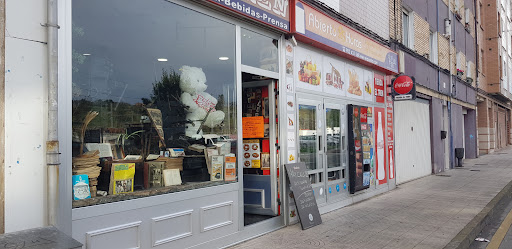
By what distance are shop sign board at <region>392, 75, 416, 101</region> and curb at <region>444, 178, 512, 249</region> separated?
3303mm

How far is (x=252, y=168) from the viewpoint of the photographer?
7.17 metres

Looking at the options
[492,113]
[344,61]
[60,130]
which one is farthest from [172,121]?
[492,113]

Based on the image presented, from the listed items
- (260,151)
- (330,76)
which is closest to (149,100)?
(260,151)

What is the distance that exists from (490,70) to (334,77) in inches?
1003

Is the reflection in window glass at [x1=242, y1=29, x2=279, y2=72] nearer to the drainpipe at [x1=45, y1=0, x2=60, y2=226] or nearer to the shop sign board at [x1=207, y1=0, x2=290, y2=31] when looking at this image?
the shop sign board at [x1=207, y1=0, x2=290, y2=31]

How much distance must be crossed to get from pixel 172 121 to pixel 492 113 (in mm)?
31093

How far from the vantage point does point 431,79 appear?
16.0m

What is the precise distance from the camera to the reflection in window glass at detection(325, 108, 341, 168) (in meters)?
8.59

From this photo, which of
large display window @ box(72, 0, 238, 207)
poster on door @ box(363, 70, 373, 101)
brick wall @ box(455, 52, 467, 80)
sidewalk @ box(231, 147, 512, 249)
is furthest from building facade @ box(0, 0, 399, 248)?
brick wall @ box(455, 52, 467, 80)

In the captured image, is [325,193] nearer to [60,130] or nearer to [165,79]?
[165,79]

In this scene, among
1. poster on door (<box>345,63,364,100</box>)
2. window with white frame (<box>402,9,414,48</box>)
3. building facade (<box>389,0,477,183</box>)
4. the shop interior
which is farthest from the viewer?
window with white frame (<box>402,9,414,48</box>)

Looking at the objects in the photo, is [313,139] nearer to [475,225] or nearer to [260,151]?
[260,151]

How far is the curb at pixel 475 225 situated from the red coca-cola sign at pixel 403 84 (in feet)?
11.3

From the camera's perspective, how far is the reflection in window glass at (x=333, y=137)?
28.2 feet
